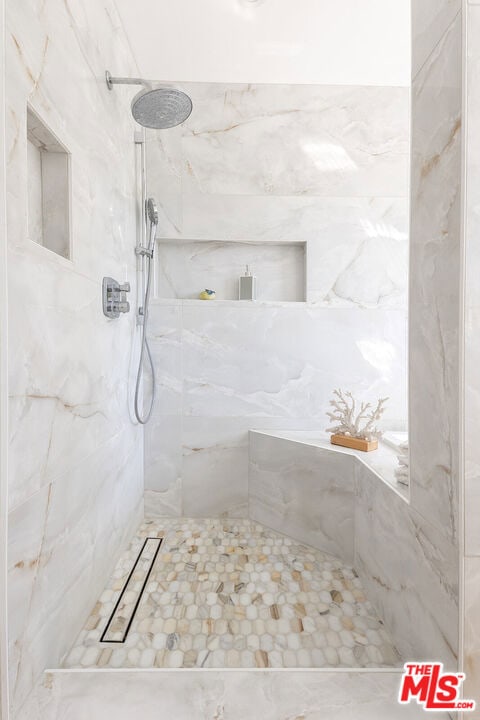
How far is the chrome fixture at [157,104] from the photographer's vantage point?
1397 millimetres

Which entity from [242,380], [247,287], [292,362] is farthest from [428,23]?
[242,380]

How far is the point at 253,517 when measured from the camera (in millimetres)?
1972

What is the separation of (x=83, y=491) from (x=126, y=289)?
0.81 m

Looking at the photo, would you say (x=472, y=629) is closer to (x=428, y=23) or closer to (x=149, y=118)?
(x=428, y=23)

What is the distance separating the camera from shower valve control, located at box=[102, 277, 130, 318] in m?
1.42

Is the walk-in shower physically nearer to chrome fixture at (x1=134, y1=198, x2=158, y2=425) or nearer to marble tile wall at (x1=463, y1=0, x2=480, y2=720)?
chrome fixture at (x1=134, y1=198, x2=158, y2=425)

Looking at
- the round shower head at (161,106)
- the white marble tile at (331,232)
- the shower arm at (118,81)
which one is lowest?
the white marble tile at (331,232)

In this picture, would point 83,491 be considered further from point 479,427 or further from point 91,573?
point 479,427

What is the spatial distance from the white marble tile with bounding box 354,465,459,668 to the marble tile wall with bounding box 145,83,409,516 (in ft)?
2.38

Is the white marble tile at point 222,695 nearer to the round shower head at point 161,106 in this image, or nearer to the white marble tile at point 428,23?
the white marble tile at point 428,23

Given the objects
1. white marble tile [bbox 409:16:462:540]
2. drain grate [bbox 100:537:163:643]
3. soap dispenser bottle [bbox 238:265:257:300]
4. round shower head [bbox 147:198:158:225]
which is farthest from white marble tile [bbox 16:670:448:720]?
round shower head [bbox 147:198:158:225]

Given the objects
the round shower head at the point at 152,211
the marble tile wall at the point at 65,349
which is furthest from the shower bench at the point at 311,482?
the round shower head at the point at 152,211

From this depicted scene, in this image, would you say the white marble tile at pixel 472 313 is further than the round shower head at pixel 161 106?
No

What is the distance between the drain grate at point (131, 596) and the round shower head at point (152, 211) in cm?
161
